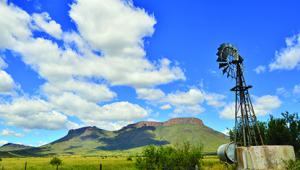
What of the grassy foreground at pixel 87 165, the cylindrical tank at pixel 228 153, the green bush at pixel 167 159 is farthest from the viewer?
the grassy foreground at pixel 87 165

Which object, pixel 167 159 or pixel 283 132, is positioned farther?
pixel 283 132

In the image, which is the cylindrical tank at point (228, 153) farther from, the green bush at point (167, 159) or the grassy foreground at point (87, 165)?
the green bush at point (167, 159)

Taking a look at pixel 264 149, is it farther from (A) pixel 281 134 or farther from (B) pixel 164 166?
(A) pixel 281 134

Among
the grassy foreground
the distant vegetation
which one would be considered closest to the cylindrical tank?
the grassy foreground

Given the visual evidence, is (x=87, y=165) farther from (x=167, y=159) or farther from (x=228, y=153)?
(x=228, y=153)

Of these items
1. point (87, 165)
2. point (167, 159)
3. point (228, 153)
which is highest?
point (228, 153)

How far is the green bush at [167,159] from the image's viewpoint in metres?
22.6

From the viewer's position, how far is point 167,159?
22.6m

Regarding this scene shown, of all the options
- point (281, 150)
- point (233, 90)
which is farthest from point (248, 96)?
point (281, 150)

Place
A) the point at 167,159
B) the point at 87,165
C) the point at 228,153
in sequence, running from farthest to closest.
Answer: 1. the point at 87,165
2. the point at 228,153
3. the point at 167,159

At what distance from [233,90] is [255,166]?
25.1 feet

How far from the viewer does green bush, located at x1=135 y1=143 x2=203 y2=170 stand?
22.6m

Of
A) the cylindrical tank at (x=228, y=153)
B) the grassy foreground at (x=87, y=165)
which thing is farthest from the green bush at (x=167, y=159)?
the cylindrical tank at (x=228, y=153)

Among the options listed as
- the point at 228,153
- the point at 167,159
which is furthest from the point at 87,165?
the point at 228,153
